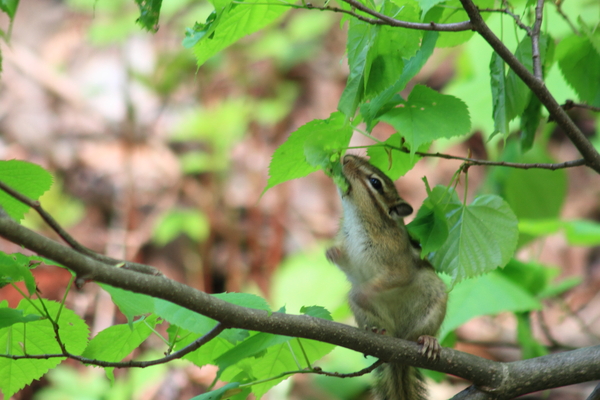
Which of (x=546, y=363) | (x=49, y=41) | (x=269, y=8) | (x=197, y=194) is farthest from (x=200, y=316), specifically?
(x=49, y=41)

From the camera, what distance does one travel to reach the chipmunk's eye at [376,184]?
2.31m

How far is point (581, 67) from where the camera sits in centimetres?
171

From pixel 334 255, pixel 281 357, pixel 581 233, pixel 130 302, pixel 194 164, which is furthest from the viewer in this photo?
pixel 194 164

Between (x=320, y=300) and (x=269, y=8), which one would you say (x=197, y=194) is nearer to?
(x=320, y=300)

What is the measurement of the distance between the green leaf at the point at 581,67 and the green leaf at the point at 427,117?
21.0 inches

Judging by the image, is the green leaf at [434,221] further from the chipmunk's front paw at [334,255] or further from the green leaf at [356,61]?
the chipmunk's front paw at [334,255]

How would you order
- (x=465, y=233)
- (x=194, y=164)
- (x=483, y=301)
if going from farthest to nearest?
1. (x=194, y=164)
2. (x=483, y=301)
3. (x=465, y=233)

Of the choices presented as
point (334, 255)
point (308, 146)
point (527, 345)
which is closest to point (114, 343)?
point (308, 146)

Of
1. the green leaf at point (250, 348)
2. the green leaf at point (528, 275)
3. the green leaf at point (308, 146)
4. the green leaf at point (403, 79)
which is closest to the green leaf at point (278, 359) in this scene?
the green leaf at point (250, 348)

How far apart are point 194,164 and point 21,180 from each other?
4.25 m

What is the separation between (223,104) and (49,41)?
260cm

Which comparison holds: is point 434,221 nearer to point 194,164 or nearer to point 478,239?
point 478,239

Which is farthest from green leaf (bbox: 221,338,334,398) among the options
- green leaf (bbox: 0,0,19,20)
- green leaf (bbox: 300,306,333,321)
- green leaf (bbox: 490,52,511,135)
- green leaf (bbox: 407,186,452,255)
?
green leaf (bbox: 0,0,19,20)

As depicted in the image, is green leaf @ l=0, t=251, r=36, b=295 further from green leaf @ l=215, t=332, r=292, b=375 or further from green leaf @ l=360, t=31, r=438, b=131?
green leaf @ l=360, t=31, r=438, b=131
